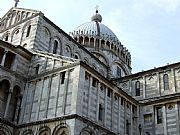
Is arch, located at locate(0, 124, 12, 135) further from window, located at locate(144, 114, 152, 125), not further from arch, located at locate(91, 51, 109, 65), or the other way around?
arch, located at locate(91, 51, 109, 65)

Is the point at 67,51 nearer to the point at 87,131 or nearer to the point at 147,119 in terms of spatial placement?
the point at 147,119

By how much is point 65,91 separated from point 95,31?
20.9 meters

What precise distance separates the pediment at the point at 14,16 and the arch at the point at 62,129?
38.2 feet

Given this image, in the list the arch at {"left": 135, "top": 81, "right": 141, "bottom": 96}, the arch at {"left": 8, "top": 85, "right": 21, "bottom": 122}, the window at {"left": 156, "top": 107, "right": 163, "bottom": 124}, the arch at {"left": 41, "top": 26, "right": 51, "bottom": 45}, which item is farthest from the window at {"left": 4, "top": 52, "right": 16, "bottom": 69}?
the window at {"left": 156, "top": 107, "right": 163, "bottom": 124}

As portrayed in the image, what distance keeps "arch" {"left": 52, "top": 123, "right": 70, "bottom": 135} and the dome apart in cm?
2104

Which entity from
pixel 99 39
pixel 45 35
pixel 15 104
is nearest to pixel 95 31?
pixel 99 39

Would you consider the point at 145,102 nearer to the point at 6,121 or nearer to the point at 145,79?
the point at 145,79

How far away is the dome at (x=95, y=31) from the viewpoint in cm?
3911

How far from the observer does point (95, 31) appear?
40031mm

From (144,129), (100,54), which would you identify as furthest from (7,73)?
(100,54)

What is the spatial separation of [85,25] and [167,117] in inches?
779

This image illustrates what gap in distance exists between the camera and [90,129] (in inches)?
776

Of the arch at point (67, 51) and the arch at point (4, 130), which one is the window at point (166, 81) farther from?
the arch at point (4, 130)

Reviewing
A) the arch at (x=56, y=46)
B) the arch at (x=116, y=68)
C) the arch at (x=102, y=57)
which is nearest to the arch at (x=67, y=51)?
the arch at (x=56, y=46)
